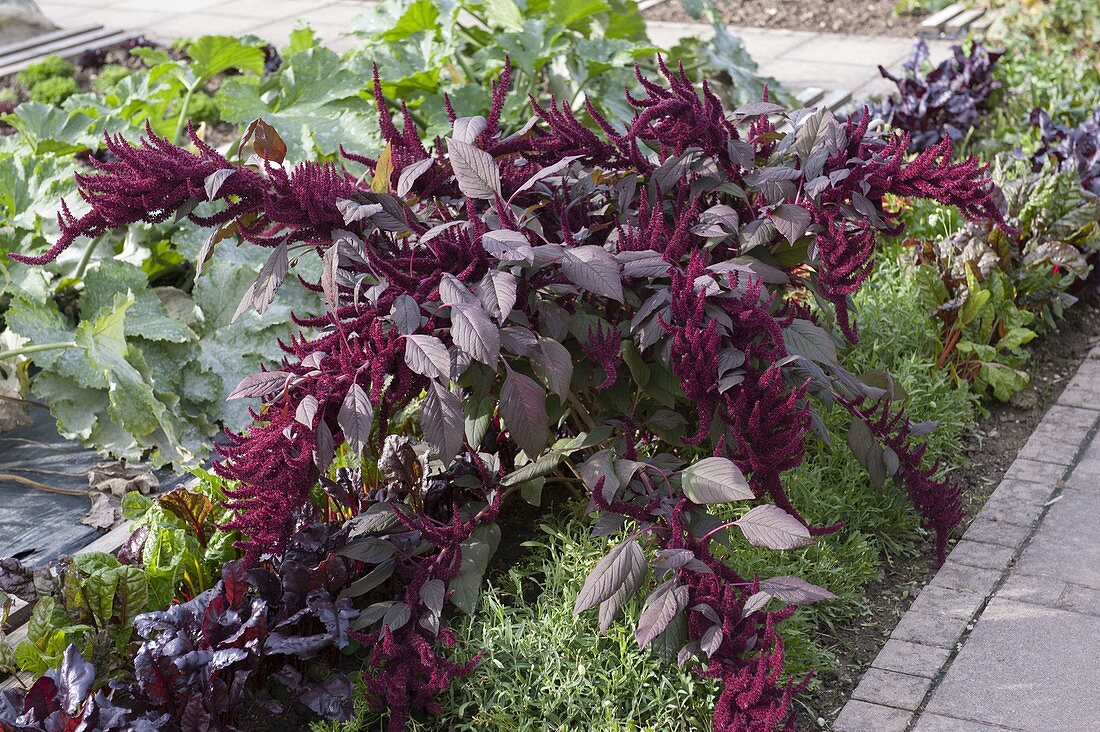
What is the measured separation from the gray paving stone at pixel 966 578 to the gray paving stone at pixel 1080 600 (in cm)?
16

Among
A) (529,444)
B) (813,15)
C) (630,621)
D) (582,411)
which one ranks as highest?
(529,444)

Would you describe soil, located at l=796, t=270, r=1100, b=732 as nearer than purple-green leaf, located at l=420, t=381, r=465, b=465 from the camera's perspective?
No

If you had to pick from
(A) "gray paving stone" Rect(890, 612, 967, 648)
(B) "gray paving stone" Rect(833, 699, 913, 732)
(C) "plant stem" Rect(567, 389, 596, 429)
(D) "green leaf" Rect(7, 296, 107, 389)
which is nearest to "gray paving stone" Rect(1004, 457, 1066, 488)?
(A) "gray paving stone" Rect(890, 612, 967, 648)

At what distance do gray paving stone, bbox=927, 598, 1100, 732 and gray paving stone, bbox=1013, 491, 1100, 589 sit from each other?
0.53 feet

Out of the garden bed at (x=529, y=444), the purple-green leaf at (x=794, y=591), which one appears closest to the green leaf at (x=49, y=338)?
the garden bed at (x=529, y=444)

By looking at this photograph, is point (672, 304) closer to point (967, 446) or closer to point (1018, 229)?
point (967, 446)

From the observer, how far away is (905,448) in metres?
2.70

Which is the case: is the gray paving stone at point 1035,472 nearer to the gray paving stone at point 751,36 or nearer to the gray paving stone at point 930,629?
the gray paving stone at point 930,629

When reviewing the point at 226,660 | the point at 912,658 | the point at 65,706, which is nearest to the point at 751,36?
the point at 912,658

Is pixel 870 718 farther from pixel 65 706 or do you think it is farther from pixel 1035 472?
pixel 65 706

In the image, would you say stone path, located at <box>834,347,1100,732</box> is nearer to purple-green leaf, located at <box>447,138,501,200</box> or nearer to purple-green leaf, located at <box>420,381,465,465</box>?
purple-green leaf, located at <box>420,381,465,465</box>

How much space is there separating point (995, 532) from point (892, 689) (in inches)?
28.7

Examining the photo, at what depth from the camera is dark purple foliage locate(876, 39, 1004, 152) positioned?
5109 mm

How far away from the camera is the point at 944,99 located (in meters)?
5.12
